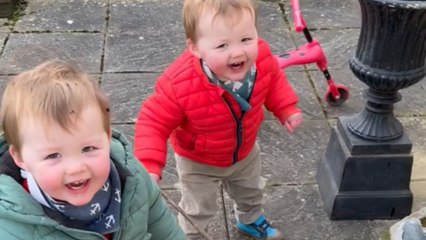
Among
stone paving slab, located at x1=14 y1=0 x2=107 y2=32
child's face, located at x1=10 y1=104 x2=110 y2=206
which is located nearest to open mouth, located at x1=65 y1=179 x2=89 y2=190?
child's face, located at x1=10 y1=104 x2=110 y2=206

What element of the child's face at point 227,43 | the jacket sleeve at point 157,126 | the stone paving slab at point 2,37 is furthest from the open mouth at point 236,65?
the stone paving slab at point 2,37

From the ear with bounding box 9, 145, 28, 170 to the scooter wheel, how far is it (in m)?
2.89

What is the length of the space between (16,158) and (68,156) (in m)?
0.19

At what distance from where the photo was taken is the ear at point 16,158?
1.88 m

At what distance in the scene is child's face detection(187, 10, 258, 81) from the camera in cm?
262

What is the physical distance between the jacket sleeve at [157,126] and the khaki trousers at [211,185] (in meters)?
0.31

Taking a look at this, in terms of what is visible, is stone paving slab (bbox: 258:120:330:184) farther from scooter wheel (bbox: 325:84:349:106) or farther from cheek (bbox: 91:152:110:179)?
cheek (bbox: 91:152:110:179)

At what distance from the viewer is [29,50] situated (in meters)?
5.20

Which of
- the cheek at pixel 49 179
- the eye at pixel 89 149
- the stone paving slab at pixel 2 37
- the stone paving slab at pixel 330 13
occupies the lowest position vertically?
the stone paving slab at pixel 330 13

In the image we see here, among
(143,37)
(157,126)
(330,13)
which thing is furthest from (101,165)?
(330,13)

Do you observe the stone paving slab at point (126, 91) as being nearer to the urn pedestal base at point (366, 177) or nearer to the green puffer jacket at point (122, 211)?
the urn pedestal base at point (366, 177)

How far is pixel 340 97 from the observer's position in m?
4.59

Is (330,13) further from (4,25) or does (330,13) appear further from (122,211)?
(122,211)

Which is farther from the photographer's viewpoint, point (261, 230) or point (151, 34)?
point (151, 34)
